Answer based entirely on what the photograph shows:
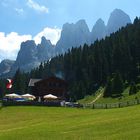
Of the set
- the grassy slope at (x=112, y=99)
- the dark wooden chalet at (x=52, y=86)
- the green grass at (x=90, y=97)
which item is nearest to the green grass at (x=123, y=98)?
the grassy slope at (x=112, y=99)

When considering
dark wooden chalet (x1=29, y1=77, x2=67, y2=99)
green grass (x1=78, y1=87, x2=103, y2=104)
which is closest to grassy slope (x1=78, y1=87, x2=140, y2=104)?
green grass (x1=78, y1=87, x2=103, y2=104)

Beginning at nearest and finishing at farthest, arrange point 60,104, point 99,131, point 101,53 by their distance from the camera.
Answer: point 99,131 < point 60,104 < point 101,53

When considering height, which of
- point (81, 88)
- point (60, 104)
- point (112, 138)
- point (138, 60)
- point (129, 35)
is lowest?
point (112, 138)

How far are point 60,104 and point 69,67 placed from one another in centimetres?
9195

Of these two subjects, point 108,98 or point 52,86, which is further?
point 52,86

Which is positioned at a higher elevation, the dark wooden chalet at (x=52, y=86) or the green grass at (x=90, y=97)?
the dark wooden chalet at (x=52, y=86)

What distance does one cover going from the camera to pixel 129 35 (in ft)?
525

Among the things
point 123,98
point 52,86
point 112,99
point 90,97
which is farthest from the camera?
point 90,97

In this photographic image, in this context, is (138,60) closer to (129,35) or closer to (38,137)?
(129,35)

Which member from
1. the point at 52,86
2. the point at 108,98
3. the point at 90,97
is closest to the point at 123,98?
the point at 108,98

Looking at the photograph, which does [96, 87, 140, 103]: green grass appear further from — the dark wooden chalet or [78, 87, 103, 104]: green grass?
A: the dark wooden chalet

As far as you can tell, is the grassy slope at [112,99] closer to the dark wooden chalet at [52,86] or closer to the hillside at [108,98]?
the hillside at [108,98]

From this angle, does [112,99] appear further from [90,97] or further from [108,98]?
[90,97]

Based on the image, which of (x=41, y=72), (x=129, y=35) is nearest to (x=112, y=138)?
(x=129, y=35)
